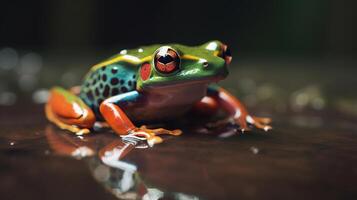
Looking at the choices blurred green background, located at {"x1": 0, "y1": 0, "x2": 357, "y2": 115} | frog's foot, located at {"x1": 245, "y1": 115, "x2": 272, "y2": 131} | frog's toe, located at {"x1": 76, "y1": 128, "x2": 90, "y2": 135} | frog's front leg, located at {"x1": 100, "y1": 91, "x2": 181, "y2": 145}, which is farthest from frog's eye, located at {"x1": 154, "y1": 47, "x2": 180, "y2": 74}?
blurred green background, located at {"x1": 0, "y1": 0, "x2": 357, "y2": 115}

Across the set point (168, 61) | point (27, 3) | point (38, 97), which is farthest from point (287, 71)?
point (27, 3)

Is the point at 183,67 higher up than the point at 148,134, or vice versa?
the point at 183,67

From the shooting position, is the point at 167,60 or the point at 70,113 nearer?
the point at 167,60

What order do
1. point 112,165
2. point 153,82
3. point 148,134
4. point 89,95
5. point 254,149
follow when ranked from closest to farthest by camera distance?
point 112,165
point 254,149
point 148,134
point 153,82
point 89,95

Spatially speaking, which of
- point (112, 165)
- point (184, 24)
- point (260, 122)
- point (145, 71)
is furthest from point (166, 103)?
point (184, 24)

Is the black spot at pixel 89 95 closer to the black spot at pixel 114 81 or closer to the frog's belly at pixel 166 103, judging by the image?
the black spot at pixel 114 81

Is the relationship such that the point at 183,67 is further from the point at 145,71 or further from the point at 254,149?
the point at 254,149

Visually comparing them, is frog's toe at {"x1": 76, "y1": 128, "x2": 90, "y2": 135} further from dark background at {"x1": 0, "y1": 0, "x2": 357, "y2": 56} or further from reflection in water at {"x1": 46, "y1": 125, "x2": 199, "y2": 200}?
dark background at {"x1": 0, "y1": 0, "x2": 357, "y2": 56}

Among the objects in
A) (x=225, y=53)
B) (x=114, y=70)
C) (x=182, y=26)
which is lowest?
(x=182, y=26)
